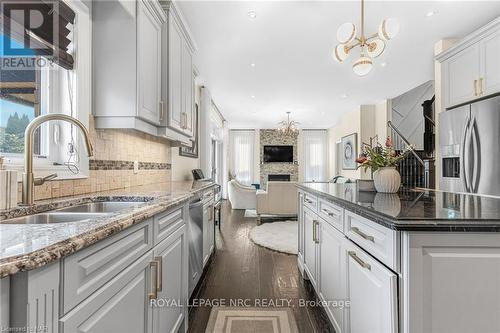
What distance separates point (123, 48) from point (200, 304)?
209 cm

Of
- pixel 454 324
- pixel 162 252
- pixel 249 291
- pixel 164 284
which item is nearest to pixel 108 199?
pixel 162 252

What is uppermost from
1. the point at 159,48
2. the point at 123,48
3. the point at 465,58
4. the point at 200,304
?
the point at 465,58

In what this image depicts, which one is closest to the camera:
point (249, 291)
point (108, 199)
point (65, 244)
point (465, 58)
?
point (65, 244)

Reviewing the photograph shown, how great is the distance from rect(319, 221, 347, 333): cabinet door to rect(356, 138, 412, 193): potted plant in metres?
0.49

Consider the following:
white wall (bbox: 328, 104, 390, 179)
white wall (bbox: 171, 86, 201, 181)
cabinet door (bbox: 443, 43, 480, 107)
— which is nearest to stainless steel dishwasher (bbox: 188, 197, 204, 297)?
white wall (bbox: 171, 86, 201, 181)

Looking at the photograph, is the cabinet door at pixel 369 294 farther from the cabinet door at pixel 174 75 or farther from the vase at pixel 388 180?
the cabinet door at pixel 174 75

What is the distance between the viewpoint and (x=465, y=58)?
3.01 m

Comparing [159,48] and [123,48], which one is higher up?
[159,48]

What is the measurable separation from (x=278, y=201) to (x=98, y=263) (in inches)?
197

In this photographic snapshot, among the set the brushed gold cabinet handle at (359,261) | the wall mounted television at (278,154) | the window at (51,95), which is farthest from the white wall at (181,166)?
the wall mounted television at (278,154)

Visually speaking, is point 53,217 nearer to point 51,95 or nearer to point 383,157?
point 51,95

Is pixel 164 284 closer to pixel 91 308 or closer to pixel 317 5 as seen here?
pixel 91 308

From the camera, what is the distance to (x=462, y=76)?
10.1 ft

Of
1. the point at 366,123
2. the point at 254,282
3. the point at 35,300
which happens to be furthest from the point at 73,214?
the point at 366,123
